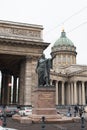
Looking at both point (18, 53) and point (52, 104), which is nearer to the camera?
point (52, 104)

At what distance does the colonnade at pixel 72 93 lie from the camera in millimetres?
87613

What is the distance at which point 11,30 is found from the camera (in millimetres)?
39938

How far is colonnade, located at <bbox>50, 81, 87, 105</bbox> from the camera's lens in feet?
287

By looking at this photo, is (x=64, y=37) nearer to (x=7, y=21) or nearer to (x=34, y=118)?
(x=7, y=21)

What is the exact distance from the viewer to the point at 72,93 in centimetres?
8775

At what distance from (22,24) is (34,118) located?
77.0ft

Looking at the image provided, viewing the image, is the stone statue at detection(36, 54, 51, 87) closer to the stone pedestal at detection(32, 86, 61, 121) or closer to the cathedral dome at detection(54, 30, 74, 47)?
the stone pedestal at detection(32, 86, 61, 121)

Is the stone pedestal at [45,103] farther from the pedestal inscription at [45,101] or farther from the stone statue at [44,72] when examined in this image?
the stone statue at [44,72]

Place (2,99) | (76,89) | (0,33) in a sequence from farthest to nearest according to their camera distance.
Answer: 1. (76,89)
2. (2,99)
3. (0,33)

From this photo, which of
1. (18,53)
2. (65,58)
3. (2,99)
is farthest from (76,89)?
(18,53)

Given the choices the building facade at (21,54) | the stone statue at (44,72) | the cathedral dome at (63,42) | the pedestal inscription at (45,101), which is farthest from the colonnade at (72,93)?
the pedestal inscription at (45,101)

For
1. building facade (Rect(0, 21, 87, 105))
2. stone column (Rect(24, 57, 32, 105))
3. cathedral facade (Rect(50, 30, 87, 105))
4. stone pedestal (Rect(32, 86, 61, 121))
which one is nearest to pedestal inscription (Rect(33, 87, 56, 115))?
stone pedestal (Rect(32, 86, 61, 121))

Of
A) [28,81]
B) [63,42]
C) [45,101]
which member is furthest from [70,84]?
[45,101]

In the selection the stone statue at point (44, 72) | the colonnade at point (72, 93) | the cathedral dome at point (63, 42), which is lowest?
the colonnade at point (72, 93)
